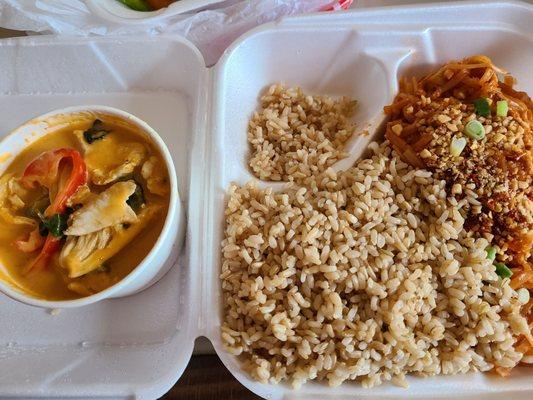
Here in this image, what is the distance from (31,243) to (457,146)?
108cm

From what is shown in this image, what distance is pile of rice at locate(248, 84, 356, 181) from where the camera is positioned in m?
1.42

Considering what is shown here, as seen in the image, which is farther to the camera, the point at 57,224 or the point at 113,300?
the point at 113,300

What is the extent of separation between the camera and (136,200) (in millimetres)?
1223

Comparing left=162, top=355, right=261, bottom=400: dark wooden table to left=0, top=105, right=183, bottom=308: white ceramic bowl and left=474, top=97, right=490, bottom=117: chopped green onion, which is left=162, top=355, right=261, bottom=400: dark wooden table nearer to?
left=0, top=105, right=183, bottom=308: white ceramic bowl

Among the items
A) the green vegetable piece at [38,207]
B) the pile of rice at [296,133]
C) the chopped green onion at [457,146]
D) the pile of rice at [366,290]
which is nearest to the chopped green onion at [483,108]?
the chopped green onion at [457,146]

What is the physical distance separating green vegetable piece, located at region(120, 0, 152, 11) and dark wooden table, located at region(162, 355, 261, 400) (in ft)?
3.61

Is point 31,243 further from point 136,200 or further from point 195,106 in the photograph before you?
point 195,106

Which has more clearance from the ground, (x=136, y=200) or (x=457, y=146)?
(x=457, y=146)

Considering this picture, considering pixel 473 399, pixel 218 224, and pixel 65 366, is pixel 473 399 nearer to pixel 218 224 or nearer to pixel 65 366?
pixel 218 224

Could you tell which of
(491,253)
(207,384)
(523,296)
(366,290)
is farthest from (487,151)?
(207,384)

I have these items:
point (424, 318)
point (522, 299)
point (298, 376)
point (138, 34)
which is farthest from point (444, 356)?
point (138, 34)

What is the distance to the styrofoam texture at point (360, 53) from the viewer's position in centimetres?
142

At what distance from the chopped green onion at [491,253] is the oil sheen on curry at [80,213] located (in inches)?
31.8

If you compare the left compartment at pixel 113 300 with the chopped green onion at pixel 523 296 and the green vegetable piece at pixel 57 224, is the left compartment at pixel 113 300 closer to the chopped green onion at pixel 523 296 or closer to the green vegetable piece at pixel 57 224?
the green vegetable piece at pixel 57 224
